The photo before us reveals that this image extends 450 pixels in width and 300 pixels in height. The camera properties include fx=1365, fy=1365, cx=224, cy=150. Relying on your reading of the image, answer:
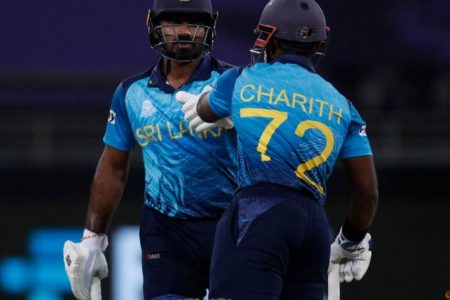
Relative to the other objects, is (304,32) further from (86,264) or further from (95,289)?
(95,289)

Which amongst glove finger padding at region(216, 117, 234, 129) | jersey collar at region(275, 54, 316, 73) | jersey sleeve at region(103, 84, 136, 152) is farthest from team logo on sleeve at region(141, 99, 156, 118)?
jersey collar at region(275, 54, 316, 73)

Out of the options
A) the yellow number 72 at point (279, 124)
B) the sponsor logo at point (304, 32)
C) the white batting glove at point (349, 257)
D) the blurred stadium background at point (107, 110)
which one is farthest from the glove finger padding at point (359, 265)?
the blurred stadium background at point (107, 110)

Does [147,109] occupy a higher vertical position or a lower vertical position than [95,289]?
higher

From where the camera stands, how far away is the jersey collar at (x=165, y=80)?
620cm

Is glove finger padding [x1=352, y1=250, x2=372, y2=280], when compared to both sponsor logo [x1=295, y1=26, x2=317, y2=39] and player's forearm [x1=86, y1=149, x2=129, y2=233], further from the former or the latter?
player's forearm [x1=86, y1=149, x2=129, y2=233]

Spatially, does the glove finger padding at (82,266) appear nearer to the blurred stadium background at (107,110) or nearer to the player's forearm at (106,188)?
the player's forearm at (106,188)

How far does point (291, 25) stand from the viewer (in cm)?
535

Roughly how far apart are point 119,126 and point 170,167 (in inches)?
14.8

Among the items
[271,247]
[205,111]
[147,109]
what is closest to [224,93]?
[205,111]

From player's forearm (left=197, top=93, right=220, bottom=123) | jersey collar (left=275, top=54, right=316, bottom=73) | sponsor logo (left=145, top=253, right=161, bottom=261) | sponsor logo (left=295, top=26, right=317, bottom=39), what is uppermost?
sponsor logo (left=295, top=26, right=317, bottom=39)

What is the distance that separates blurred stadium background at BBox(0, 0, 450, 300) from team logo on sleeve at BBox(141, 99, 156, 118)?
321 centimetres

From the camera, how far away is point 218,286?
5148 mm

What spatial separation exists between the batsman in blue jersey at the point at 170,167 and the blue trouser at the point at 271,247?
0.79 meters

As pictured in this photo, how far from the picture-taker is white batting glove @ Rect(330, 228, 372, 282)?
19.1ft
